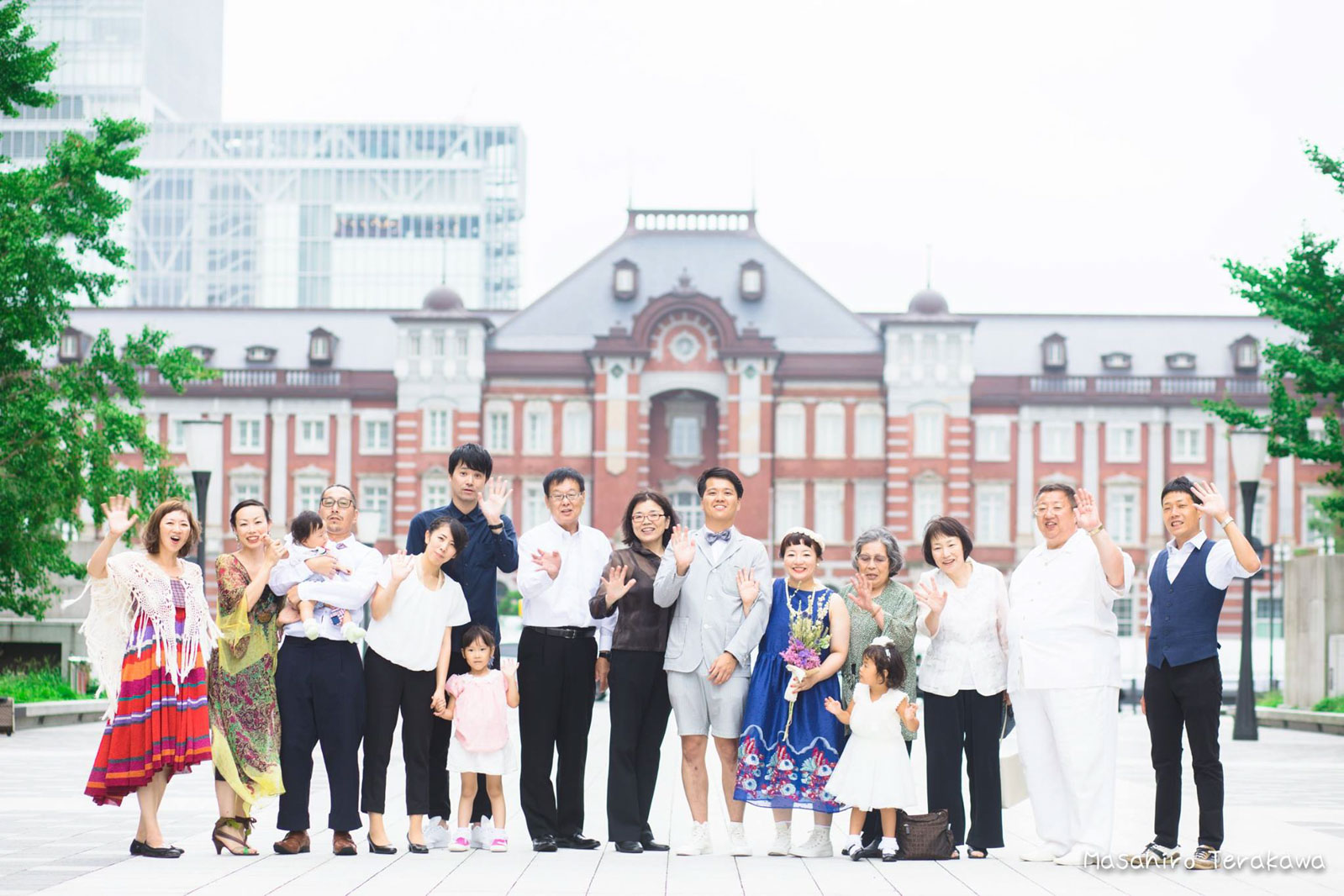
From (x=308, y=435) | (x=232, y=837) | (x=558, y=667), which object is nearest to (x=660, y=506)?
(x=558, y=667)

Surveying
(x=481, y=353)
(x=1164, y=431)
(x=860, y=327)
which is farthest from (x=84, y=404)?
(x=1164, y=431)

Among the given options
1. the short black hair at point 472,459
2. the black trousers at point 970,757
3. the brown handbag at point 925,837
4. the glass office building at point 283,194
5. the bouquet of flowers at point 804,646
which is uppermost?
the glass office building at point 283,194

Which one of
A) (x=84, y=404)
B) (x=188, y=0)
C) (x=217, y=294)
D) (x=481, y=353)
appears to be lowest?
(x=84, y=404)

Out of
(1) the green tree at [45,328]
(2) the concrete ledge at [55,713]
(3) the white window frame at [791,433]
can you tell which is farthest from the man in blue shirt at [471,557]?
(3) the white window frame at [791,433]

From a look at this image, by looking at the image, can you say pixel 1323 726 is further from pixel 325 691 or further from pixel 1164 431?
pixel 1164 431

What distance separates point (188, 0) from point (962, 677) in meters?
123

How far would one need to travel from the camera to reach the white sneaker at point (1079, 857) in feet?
26.7

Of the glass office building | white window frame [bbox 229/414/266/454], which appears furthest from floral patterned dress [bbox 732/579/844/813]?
the glass office building

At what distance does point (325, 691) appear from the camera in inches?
328

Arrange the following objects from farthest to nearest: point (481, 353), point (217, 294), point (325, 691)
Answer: point (217, 294) < point (481, 353) < point (325, 691)

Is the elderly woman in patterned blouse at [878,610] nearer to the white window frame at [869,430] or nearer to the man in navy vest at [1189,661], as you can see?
the man in navy vest at [1189,661]

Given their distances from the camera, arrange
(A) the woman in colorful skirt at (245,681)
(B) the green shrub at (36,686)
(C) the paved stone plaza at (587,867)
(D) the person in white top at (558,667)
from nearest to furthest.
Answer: (C) the paved stone plaza at (587,867), (A) the woman in colorful skirt at (245,681), (D) the person in white top at (558,667), (B) the green shrub at (36,686)

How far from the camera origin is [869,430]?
54531 mm

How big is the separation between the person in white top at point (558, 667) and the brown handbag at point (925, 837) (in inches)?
64.1
